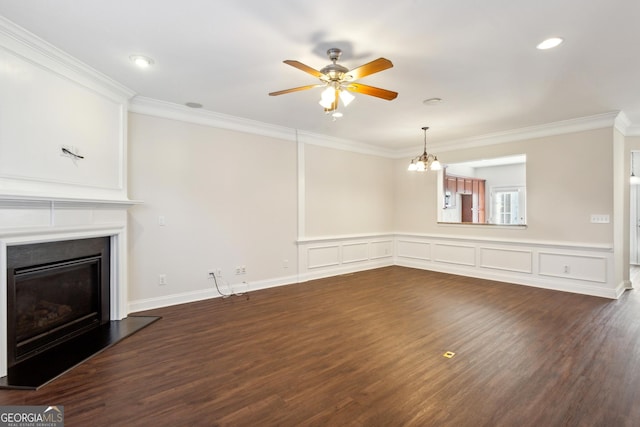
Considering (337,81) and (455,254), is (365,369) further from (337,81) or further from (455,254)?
(455,254)

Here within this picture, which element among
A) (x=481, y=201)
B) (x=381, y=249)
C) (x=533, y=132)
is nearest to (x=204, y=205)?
(x=381, y=249)

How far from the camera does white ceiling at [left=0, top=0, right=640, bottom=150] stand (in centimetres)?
223

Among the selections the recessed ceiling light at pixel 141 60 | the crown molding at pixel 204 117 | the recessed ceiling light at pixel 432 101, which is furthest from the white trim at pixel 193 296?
the recessed ceiling light at pixel 432 101

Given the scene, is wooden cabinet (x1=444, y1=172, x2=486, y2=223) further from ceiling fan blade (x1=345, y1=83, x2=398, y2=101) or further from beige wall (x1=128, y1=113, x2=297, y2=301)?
ceiling fan blade (x1=345, y1=83, x2=398, y2=101)

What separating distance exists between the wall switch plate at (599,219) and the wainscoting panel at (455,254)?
189cm

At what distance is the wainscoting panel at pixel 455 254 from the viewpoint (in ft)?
20.3

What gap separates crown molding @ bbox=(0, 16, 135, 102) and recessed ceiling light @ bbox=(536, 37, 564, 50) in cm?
426

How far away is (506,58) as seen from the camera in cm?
293

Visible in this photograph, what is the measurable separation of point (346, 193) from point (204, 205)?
3.01 m

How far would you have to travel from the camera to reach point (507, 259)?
571 centimetres

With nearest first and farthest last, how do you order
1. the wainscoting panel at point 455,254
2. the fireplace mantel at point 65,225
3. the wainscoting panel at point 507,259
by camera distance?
the fireplace mantel at point 65,225 < the wainscoting panel at point 507,259 < the wainscoting panel at point 455,254

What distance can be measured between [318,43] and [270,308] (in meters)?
3.21

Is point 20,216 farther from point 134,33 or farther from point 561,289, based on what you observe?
point 561,289

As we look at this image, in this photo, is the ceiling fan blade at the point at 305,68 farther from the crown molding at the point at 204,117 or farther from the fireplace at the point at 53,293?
the fireplace at the point at 53,293
